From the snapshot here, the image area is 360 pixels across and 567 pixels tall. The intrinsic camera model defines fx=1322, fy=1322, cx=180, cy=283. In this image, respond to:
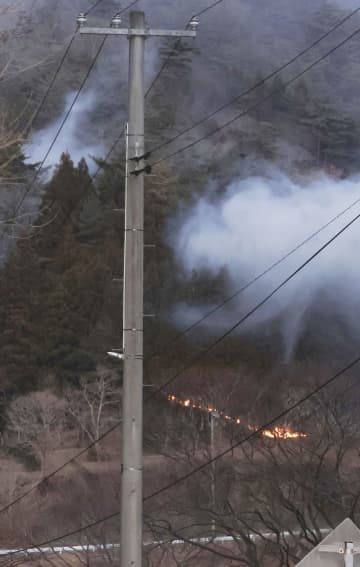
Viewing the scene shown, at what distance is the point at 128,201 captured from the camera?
11.4 metres

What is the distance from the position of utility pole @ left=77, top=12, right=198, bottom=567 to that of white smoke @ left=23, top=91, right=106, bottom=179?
43.1 metres

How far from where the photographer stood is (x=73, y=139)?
60625 mm

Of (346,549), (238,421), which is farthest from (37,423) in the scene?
(346,549)

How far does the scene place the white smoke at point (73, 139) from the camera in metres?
57.8

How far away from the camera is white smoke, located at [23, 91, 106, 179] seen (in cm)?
5776

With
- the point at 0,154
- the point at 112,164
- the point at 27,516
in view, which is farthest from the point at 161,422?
the point at 0,154

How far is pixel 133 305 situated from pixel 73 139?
50003 millimetres

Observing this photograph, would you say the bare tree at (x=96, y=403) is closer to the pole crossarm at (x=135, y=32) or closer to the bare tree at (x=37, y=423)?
the bare tree at (x=37, y=423)

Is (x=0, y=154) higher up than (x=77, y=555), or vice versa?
(x=0, y=154)

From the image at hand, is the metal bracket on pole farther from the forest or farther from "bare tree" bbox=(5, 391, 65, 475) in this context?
"bare tree" bbox=(5, 391, 65, 475)

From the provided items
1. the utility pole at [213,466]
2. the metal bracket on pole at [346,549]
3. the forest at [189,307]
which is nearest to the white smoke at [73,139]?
the forest at [189,307]

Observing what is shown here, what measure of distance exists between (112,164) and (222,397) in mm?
17835

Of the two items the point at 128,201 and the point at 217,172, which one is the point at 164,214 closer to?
the point at 217,172

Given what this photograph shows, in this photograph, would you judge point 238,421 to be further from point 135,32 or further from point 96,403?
point 135,32
